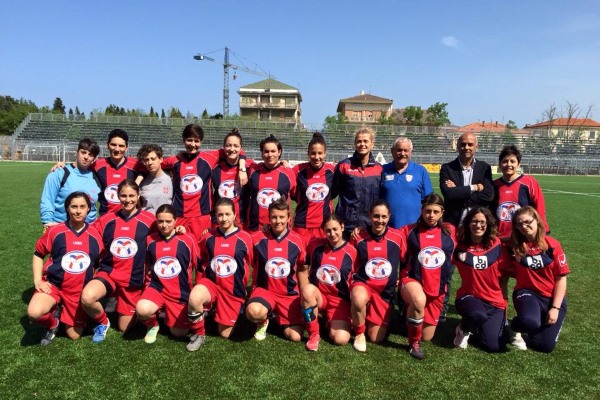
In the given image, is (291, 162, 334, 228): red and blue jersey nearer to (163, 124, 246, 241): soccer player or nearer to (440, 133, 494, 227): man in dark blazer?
(163, 124, 246, 241): soccer player

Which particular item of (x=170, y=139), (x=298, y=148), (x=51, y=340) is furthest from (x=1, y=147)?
(x=51, y=340)

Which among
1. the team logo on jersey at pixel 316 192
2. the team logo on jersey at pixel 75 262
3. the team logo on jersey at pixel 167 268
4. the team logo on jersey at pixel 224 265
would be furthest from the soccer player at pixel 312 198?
the team logo on jersey at pixel 75 262

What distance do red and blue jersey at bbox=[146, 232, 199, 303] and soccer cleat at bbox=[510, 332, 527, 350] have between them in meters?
2.83

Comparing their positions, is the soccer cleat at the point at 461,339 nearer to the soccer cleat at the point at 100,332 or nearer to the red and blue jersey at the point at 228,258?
the red and blue jersey at the point at 228,258

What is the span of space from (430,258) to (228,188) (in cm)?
212

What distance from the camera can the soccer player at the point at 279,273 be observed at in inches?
140

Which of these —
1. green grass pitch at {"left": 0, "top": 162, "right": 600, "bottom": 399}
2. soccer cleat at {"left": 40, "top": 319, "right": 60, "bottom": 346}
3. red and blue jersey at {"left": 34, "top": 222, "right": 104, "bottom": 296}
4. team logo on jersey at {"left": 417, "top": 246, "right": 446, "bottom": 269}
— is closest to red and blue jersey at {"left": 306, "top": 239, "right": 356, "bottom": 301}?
green grass pitch at {"left": 0, "top": 162, "right": 600, "bottom": 399}

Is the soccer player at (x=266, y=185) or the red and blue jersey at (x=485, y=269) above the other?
the soccer player at (x=266, y=185)

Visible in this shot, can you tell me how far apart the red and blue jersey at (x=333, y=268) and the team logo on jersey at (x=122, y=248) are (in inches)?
63.9

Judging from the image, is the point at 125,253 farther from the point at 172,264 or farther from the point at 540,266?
the point at 540,266

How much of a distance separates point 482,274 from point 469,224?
45 centimetres

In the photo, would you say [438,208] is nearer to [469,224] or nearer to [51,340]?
[469,224]

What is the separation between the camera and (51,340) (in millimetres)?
3375

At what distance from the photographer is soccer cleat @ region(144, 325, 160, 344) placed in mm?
3412
